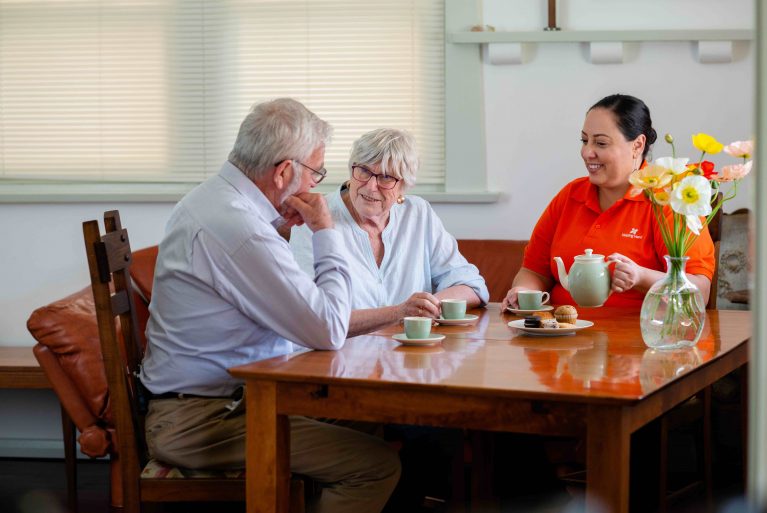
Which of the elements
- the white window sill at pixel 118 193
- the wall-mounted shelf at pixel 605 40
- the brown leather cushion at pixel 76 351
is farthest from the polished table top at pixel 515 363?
the wall-mounted shelf at pixel 605 40

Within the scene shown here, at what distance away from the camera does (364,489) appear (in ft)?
6.86

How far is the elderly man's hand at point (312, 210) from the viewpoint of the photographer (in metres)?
2.24

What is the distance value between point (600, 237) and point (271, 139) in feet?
3.64

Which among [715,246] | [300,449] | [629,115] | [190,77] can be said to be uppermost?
[190,77]

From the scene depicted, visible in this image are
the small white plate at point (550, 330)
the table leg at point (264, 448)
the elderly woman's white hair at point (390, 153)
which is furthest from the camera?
the elderly woman's white hair at point (390, 153)

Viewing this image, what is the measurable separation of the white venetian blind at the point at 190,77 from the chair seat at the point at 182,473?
2.07m

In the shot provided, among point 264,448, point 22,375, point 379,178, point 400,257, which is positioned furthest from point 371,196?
point 22,375

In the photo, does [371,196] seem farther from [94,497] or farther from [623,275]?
[94,497]

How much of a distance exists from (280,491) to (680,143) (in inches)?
99.5

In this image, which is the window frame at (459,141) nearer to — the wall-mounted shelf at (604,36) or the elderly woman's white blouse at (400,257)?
the wall-mounted shelf at (604,36)

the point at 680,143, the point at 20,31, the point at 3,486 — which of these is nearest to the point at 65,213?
the point at 20,31

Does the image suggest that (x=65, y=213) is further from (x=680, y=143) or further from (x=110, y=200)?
(x=680, y=143)

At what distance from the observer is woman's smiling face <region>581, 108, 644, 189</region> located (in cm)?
288

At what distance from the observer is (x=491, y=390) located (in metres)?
1.62
